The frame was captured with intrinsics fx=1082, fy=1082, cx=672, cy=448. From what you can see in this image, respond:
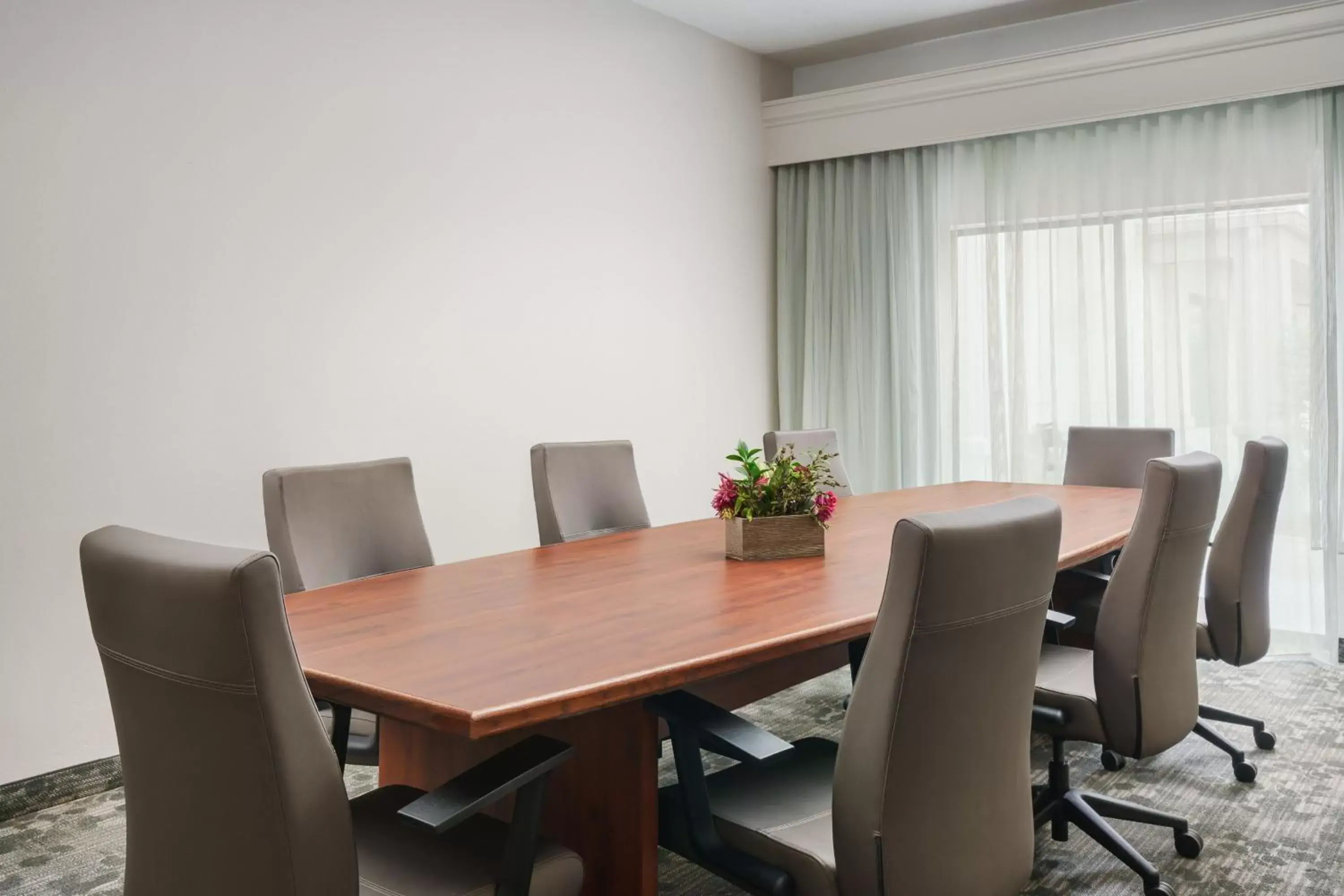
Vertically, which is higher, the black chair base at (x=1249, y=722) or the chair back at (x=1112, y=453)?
the chair back at (x=1112, y=453)

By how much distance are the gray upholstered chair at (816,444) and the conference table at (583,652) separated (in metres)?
1.70

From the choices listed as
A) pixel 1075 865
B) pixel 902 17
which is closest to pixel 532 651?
pixel 1075 865

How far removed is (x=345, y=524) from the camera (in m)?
2.99

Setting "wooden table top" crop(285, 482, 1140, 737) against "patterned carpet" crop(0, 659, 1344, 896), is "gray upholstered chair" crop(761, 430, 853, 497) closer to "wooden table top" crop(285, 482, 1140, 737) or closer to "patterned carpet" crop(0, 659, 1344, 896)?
"patterned carpet" crop(0, 659, 1344, 896)

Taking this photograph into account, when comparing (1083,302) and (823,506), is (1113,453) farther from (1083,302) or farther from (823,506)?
(823,506)

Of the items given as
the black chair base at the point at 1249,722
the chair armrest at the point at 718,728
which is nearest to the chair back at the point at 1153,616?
the chair armrest at the point at 718,728

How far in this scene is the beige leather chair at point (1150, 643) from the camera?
250 cm

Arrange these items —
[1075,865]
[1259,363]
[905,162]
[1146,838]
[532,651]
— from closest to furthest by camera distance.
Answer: [532,651] < [1075,865] < [1146,838] < [1259,363] < [905,162]

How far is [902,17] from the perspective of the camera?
586 cm

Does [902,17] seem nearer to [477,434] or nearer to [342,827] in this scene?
[477,434]

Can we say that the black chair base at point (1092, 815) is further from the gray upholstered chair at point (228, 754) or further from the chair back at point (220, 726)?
the chair back at point (220, 726)

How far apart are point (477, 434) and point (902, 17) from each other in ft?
10.8

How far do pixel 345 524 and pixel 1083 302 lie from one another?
13.9 feet

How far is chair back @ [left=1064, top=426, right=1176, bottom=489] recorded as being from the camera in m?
4.72
